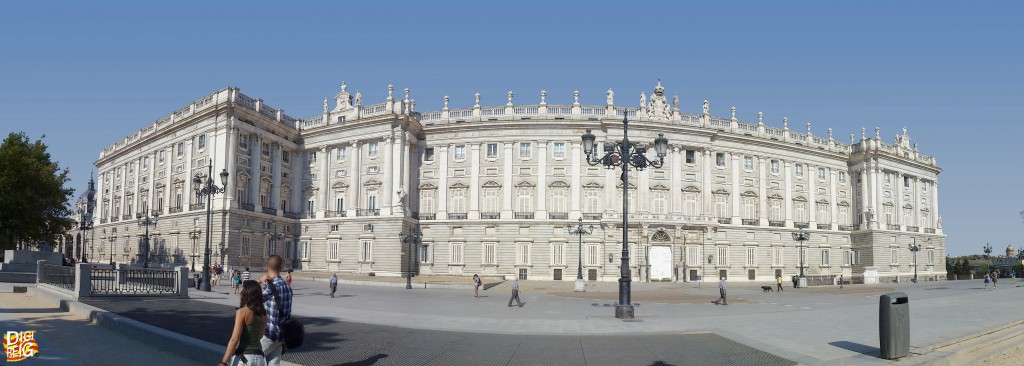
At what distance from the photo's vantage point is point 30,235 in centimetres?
4866

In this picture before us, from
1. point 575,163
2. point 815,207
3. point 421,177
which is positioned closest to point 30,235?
point 421,177

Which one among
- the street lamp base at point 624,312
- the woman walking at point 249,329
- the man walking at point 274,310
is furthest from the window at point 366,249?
the woman walking at point 249,329

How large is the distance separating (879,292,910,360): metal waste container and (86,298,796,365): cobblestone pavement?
6.05 ft

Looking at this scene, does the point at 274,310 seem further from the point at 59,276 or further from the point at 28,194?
the point at 28,194

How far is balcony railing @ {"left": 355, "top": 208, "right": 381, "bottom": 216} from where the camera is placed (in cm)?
5403

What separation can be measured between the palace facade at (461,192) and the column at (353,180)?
129 millimetres

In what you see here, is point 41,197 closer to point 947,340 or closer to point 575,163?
point 575,163

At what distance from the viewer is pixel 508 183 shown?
179 feet

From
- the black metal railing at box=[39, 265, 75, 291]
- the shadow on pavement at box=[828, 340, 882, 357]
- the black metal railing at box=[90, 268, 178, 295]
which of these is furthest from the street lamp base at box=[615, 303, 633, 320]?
the black metal railing at box=[39, 265, 75, 291]

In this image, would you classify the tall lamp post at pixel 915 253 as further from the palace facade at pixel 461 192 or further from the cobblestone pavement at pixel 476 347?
the cobblestone pavement at pixel 476 347

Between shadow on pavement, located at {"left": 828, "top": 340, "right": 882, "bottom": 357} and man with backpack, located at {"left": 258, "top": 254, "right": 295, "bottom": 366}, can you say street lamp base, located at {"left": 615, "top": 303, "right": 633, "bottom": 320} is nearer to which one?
shadow on pavement, located at {"left": 828, "top": 340, "right": 882, "bottom": 357}

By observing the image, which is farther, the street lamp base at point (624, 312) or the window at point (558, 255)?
the window at point (558, 255)

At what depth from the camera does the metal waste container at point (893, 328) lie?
1145 centimetres

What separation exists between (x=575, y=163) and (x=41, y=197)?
4331 cm
